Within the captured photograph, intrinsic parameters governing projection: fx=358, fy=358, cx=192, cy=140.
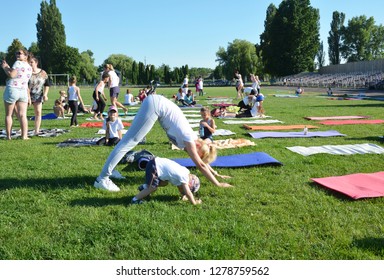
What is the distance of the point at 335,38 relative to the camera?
8062 centimetres

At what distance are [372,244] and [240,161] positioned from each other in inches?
123

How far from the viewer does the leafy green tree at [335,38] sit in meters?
80.3

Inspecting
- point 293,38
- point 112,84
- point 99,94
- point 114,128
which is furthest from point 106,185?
point 293,38

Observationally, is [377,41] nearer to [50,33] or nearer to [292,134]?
[50,33]

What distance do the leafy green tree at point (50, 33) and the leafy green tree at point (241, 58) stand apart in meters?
36.8

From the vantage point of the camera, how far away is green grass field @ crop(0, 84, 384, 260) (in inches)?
123

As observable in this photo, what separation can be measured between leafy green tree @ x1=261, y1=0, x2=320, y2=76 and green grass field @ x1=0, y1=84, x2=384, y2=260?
6088cm

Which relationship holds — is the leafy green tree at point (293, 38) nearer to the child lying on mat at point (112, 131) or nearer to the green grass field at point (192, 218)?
the child lying on mat at point (112, 131)

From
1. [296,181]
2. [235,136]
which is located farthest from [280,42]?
[296,181]

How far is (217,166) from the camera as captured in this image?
5969mm

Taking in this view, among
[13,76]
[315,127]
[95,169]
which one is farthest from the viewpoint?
[315,127]

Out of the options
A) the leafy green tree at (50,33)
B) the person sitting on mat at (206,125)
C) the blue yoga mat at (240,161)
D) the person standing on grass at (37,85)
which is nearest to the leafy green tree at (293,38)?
the leafy green tree at (50,33)

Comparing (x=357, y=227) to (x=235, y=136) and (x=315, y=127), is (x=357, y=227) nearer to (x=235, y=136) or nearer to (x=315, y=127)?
(x=235, y=136)

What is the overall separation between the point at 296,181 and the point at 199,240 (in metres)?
2.36
